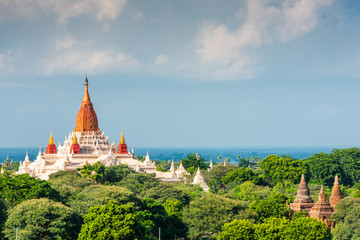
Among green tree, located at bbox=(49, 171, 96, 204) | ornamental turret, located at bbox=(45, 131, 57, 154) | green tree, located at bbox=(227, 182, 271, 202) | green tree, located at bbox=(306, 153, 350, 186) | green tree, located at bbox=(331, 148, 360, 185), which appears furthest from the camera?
ornamental turret, located at bbox=(45, 131, 57, 154)

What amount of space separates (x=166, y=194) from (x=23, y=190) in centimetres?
1515

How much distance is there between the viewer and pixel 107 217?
167 ft

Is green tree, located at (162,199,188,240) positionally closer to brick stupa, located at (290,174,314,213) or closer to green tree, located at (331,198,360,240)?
brick stupa, located at (290,174,314,213)

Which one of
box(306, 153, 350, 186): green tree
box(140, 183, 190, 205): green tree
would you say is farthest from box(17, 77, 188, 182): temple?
box(140, 183, 190, 205): green tree

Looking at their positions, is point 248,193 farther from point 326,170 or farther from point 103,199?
point 326,170

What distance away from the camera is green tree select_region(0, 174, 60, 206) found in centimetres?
5972

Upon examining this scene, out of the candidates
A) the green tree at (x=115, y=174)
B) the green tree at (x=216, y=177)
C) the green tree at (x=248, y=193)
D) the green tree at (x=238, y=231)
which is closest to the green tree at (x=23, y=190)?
the green tree at (x=238, y=231)

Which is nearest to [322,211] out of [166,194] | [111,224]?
[166,194]

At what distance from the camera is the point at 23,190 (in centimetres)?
6091

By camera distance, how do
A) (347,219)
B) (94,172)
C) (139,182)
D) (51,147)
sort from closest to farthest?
(347,219) → (139,182) → (94,172) → (51,147)

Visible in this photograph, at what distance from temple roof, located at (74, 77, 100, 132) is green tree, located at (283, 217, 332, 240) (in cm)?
6077

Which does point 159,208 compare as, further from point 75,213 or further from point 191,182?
point 191,182

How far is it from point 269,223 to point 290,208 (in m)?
12.0

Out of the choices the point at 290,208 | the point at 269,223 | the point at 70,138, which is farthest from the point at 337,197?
the point at 70,138
